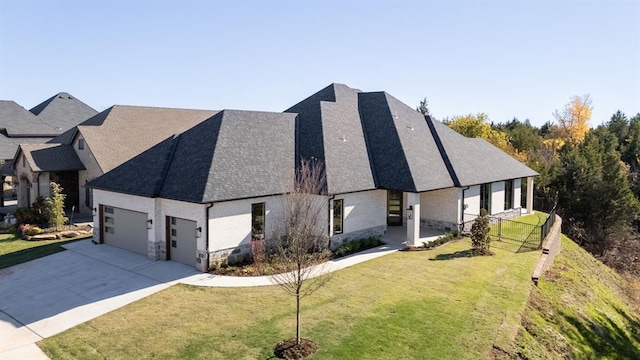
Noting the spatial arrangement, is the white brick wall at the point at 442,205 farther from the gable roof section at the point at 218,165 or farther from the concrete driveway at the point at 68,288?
the concrete driveway at the point at 68,288

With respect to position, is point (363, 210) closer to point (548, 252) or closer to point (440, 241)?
point (440, 241)

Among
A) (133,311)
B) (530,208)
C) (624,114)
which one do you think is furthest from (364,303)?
(624,114)

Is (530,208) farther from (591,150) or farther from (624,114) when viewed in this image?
(624,114)

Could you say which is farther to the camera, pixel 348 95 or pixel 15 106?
pixel 15 106

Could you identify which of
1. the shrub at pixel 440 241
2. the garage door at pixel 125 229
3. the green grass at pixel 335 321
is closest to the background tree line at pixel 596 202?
the shrub at pixel 440 241

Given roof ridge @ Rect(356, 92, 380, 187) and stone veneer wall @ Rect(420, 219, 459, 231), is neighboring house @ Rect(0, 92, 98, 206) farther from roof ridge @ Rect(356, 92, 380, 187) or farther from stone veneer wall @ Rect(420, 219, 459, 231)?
stone veneer wall @ Rect(420, 219, 459, 231)
